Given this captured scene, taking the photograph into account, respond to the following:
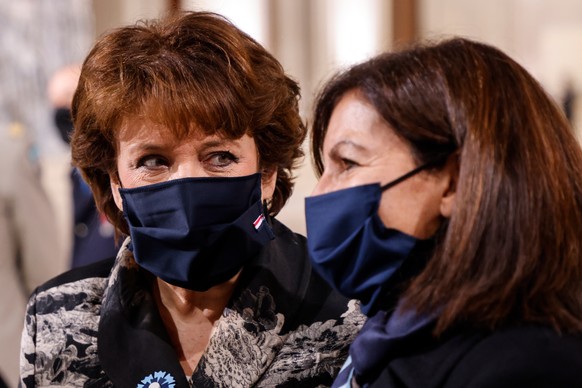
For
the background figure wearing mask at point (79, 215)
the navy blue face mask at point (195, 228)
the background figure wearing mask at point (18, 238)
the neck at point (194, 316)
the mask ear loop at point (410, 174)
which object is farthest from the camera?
the background figure wearing mask at point (79, 215)

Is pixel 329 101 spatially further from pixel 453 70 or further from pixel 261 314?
pixel 261 314

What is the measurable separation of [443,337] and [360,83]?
1.77 ft

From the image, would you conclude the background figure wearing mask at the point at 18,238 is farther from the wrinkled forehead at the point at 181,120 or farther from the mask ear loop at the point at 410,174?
the mask ear loop at the point at 410,174

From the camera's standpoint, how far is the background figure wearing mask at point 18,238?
4.18m

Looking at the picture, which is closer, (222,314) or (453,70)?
(453,70)

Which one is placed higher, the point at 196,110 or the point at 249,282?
the point at 196,110

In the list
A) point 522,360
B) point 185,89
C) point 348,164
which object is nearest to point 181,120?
point 185,89

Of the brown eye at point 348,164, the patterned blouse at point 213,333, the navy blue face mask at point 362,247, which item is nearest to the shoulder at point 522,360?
the navy blue face mask at point 362,247

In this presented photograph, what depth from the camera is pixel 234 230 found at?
239 cm

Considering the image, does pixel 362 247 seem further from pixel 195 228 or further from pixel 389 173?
pixel 195 228

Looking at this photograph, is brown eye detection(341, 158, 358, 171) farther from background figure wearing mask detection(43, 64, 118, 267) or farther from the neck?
background figure wearing mask detection(43, 64, 118, 267)

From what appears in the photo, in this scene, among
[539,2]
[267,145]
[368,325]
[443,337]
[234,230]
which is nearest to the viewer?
[443,337]

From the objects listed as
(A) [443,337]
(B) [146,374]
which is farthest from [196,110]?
(A) [443,337]

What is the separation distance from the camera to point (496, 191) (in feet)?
6.17
